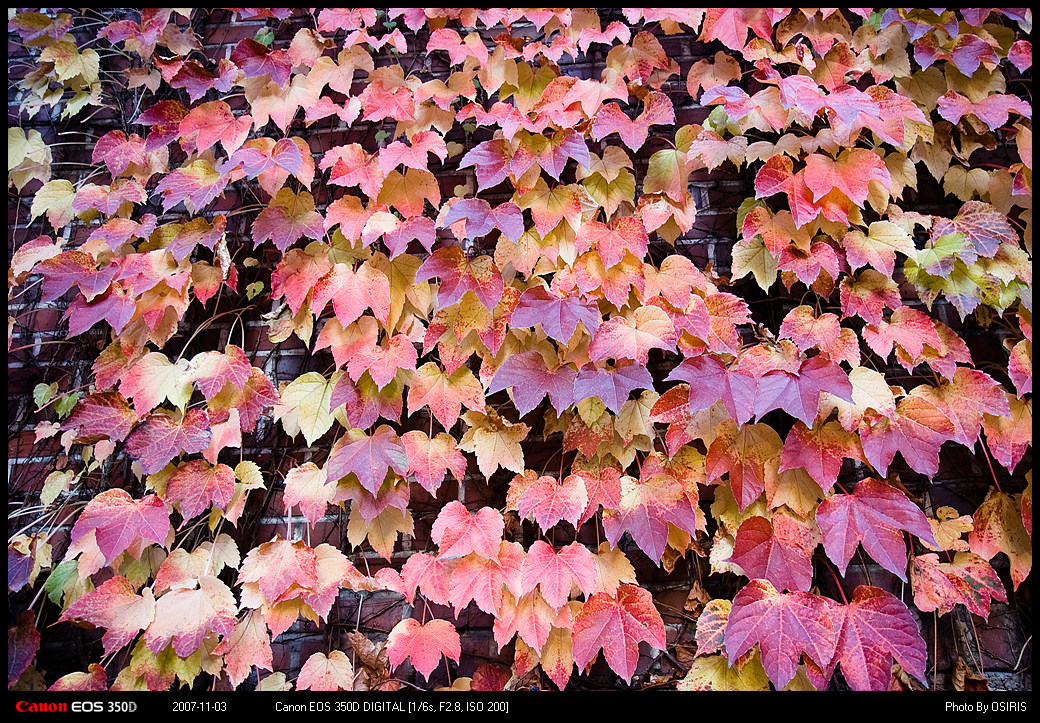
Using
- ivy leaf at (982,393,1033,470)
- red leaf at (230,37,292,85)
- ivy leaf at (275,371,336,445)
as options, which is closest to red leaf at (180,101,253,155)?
red leaf at (230,37,292,85)

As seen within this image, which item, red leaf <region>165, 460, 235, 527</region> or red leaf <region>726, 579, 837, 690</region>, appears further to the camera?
red leaf <region>165, 460, 235, 527</region>

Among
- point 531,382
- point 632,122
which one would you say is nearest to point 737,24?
point 632,122

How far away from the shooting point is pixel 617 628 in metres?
1.24

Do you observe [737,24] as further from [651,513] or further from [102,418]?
[102,418]

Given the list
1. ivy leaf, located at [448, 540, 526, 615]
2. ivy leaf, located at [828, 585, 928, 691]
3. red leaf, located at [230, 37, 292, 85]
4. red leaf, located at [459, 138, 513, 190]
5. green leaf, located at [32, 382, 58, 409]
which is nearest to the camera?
ivy leaf, located at [828, 585, 928, 691]

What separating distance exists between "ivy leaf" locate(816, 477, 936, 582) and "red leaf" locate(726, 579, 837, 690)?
122 mm

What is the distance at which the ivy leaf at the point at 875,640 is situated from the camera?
114 centimetres

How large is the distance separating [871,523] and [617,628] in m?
0.59

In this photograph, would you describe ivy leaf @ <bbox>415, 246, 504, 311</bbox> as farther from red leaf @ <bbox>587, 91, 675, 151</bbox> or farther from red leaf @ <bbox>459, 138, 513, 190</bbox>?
red leaf @ <bbox>587, 91, 675, 151</bbox>

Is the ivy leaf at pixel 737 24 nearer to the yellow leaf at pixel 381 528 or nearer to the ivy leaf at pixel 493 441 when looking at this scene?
the ivy leaf at pixel 493 441

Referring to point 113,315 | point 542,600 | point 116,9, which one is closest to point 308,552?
point 542,600

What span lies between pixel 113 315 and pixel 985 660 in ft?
7.62

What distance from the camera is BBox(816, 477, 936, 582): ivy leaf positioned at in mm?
1177

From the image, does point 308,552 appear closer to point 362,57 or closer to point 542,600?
point 542,600
